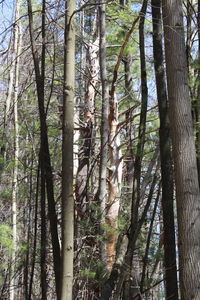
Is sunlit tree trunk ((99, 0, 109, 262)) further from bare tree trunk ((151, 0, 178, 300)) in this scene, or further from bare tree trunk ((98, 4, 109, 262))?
bare tree trunk ((151, 0, 178, 300))

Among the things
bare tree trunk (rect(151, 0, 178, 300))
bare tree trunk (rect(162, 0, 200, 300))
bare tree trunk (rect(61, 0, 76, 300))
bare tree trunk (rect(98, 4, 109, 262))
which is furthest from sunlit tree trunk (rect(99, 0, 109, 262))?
bare tree trunk (rect(61, 0, 76, 300))

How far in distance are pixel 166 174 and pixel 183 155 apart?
26.7 inches

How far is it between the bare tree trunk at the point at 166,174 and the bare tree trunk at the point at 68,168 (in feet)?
4.01

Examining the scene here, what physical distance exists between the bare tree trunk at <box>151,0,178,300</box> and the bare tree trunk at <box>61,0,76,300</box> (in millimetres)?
1221

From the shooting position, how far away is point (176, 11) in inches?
175

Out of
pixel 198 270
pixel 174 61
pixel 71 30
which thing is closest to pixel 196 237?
pixel 198 270

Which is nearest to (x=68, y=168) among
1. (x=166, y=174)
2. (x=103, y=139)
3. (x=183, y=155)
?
(x=183, y=155)

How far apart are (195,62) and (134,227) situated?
2.39m

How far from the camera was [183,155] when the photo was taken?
4020 mm

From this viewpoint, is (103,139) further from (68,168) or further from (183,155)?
(68,168)

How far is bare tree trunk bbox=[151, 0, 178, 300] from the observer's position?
4.36 meters

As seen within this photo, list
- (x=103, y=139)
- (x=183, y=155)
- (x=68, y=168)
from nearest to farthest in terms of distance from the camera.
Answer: (x=68, y=168), (x=183, y=155), (x=103, y=139)

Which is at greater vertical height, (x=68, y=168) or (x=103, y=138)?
(x=103, y=138)

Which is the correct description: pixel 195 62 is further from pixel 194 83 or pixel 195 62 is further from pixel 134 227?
pixel 134 227
